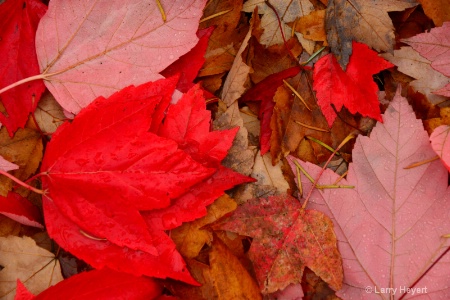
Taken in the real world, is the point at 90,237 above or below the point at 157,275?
above

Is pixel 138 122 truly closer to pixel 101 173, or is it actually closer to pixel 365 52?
pixel 101 173

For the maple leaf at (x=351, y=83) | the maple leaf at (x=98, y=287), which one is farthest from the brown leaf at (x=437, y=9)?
the maple leaf at (x=98, y=287)

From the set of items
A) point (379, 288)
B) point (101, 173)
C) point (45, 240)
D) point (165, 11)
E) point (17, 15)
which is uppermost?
point (17, 15)

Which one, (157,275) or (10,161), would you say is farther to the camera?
(10,161)

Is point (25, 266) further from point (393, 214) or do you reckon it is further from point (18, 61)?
point (393, 214)

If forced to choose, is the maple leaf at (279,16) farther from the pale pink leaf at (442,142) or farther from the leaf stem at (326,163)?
the pale pink leaf at (442,142)

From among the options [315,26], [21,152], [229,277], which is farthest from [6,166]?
[315,26]

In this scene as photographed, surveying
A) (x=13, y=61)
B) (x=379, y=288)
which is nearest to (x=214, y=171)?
(x=379, y=288)
